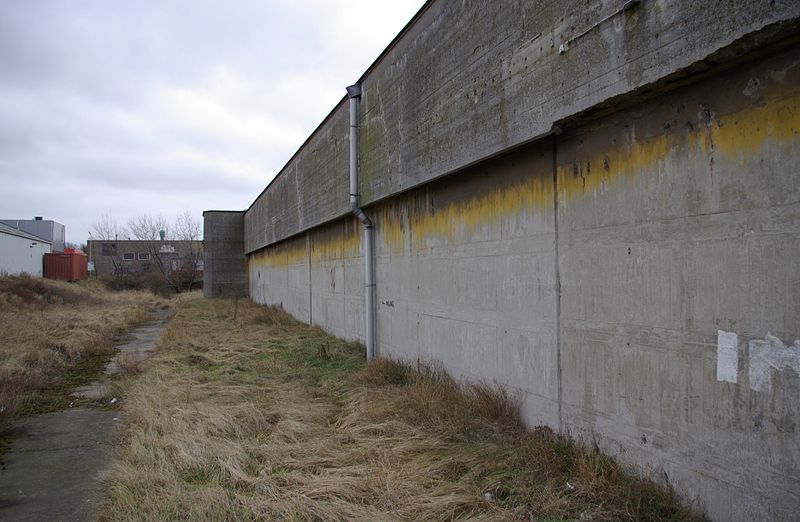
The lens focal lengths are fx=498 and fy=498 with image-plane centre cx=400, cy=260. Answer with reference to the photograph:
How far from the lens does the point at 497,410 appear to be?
502 centimetres

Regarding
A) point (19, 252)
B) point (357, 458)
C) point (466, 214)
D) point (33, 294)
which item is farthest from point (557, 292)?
point (19, 252)

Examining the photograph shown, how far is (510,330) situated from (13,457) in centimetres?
526

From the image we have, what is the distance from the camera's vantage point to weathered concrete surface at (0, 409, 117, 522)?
154 inches

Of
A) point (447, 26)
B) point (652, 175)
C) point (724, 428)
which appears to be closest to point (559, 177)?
point (652, 175)

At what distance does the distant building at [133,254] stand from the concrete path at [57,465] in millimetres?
45900

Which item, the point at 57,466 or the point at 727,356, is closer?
the point at 727,356

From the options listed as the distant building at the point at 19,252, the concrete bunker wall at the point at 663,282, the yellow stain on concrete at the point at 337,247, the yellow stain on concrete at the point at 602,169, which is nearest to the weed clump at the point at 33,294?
the distant building at the point at 19,252

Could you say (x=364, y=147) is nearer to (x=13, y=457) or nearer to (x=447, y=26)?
(x=447, y=26)

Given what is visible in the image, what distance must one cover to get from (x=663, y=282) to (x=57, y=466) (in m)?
5.64

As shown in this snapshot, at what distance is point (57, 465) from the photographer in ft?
16.0

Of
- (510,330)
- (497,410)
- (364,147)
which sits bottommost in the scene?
(497,410)

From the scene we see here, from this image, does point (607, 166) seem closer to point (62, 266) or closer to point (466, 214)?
point (466, 214)

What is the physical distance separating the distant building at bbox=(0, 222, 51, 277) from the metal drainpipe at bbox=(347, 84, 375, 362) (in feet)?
91.0

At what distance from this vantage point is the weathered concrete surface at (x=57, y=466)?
392 centimetres
